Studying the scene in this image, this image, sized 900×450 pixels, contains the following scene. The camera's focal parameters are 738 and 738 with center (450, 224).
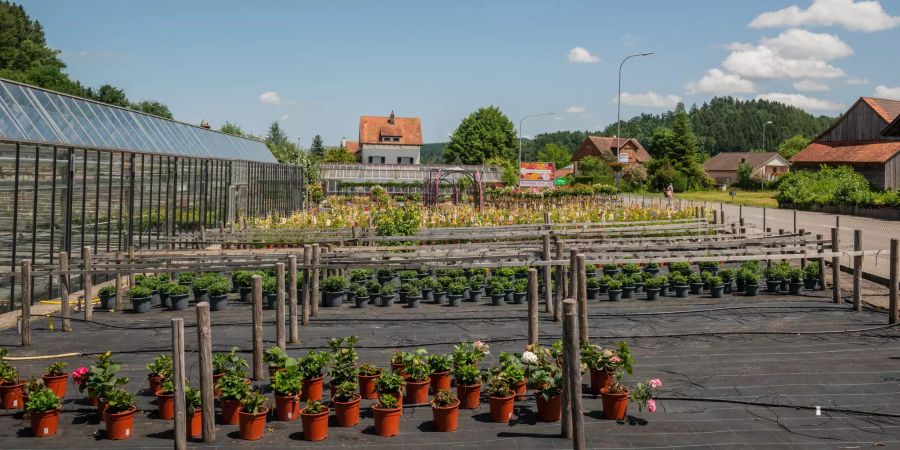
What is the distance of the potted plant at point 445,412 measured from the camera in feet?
25.5

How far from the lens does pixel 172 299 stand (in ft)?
49.5

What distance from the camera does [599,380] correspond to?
879 cm

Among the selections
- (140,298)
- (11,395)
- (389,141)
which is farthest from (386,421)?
(389,141)

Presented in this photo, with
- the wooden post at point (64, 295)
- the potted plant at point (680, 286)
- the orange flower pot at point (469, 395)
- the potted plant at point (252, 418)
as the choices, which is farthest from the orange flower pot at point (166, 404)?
the potted plant at point (680, 286)

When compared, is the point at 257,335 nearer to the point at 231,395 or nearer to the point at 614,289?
the point at 231,395

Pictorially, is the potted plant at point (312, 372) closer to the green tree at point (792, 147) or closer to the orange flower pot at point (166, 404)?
Result: the orange flower pot at point (166, 404)

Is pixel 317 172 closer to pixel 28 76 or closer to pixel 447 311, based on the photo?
pixel 28 76

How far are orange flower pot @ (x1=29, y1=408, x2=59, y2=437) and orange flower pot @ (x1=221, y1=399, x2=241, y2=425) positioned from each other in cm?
168

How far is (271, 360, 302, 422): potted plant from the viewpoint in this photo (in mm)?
8016

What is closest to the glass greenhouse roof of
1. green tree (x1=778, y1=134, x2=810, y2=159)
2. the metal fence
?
the metal fence

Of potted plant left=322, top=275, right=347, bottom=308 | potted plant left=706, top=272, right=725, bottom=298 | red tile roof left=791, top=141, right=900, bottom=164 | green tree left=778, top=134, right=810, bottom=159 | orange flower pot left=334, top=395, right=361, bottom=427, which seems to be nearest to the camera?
orange flower pot left=334, top=395, right=361, bottom=427

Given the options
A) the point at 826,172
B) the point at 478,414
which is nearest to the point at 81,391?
the point at 478,414

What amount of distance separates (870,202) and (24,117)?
120 ft

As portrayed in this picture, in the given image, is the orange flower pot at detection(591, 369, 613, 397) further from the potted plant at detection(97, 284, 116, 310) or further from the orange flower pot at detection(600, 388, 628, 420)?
the potted plant at detection(97, 284, 116, 310)
